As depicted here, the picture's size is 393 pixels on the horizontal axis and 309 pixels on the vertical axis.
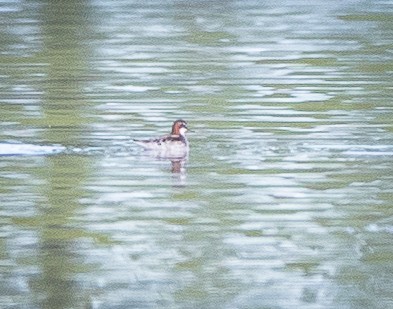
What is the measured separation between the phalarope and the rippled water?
0.08 m

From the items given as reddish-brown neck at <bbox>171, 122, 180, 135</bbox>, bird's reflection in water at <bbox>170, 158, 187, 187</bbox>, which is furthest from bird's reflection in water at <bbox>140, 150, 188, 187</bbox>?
reddish-brown neck at <bbox>171, 122, 180, 135</bbox>

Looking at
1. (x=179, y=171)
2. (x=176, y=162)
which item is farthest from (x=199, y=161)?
(x=179, y=171)

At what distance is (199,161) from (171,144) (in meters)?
0.20

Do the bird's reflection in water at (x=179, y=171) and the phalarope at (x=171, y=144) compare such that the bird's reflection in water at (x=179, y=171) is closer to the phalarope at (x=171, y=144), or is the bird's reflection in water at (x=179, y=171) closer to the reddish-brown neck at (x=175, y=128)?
the phalarope at (x=171, y=144)

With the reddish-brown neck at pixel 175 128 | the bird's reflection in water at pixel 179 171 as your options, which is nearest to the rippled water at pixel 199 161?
the bird's reflection in water at pixel 179 171

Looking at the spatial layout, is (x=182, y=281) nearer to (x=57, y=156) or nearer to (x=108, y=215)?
(x=108, y=215)

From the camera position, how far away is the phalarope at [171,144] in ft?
30.4

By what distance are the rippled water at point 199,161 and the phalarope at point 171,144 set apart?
8cm

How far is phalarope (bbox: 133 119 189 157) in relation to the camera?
30.4ft

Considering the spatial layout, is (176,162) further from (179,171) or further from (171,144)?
(179,171)

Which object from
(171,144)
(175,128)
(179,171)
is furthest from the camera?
(175,128)

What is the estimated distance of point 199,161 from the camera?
367 inches

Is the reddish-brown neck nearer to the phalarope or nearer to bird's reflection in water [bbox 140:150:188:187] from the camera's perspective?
the phalarope

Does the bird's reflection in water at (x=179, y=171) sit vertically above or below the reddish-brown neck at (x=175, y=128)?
below
